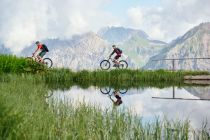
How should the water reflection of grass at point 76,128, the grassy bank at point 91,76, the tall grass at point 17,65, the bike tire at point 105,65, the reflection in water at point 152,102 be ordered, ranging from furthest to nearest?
the bike tire at point 105,65 → the tall grass at point 17,65 → the grassy bank at point 91,76 → the reflection in water at point 152,102 → the water reflection of grass at point 76,128

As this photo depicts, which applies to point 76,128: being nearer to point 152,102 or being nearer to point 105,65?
point 152,102

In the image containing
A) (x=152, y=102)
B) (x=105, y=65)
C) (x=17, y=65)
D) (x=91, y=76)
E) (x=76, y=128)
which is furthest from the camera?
(x=105, y=65)

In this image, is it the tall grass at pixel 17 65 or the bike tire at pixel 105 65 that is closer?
the tall grass at pixel 17 65

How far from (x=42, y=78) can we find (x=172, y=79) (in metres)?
10.6

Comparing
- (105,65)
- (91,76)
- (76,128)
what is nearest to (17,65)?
(91,76)

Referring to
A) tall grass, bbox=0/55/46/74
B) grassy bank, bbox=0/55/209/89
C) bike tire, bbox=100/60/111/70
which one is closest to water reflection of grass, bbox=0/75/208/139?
grassy bank, bbox=0/55/209/89

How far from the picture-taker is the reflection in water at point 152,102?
16.2 meters

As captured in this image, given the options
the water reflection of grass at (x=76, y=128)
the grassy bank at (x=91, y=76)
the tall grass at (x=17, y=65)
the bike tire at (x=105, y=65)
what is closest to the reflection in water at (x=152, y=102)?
Answer: the water reflection of grass at (x=76, y=128)

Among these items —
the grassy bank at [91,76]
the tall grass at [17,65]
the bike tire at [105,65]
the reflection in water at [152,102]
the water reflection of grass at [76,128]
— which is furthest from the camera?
the bike tire at [105,65]

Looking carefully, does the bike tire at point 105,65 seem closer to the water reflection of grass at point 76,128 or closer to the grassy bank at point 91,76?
the grassy bank at point 91,76

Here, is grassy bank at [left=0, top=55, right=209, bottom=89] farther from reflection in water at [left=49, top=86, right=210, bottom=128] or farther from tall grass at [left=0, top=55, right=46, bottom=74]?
reflection in water at [left=49, top=86, right=210, bottom=128]

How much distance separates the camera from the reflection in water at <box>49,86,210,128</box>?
16234 mm

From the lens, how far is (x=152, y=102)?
22.7 meters

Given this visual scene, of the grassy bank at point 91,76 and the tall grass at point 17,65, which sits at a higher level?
the tall grass at point 17,65
